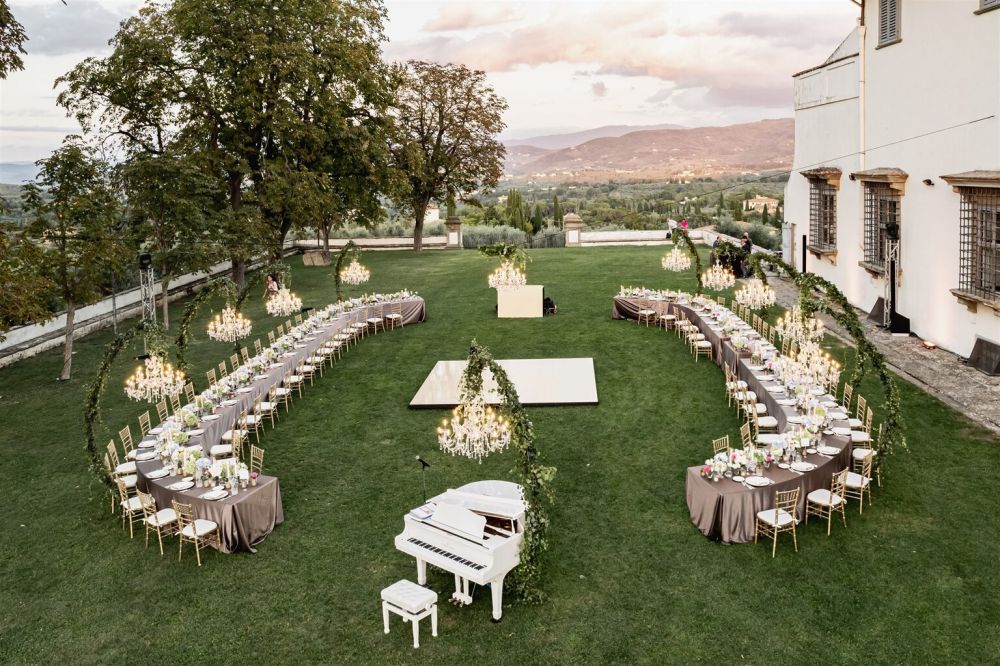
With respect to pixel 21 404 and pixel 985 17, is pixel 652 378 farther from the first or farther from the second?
pixel 21 404

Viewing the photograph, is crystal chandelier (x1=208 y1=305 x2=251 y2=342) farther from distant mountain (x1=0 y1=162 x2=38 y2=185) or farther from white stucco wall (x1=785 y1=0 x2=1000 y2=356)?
distant mountain (x1=0 y1=162 x2=38 y2=185)

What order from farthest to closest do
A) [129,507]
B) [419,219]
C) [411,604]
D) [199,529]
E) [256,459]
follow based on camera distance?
[419,219]
[256,459]
[129,507]
[199,529]
[411,604]

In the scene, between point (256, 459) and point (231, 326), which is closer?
point (256, 459)

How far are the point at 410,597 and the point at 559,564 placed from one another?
240 centimetres

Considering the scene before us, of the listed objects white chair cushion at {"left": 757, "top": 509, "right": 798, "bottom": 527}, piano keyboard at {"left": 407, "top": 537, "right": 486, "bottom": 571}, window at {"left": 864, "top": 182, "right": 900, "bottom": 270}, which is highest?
window at {"left": 864, "top": 182, "right": 900, "bottom": 270}

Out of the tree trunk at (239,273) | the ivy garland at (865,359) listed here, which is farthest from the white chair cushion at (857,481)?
the tree trunk at (239,273)

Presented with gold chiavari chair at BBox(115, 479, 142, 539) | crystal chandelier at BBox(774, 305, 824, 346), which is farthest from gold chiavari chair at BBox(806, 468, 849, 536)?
gold chiavari chair at BBox(115, 479, 142, 539)

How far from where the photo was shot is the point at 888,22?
21875 millimetres

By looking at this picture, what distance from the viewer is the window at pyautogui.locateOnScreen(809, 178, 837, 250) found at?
27.2 metres

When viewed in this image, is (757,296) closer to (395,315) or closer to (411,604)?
(395,315)

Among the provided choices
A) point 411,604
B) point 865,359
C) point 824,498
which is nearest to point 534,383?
point 865,359

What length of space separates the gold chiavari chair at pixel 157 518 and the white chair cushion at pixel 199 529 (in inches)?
17.7

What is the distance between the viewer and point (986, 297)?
17859 millimetres

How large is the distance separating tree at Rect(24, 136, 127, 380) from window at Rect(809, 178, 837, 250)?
2202 cm
